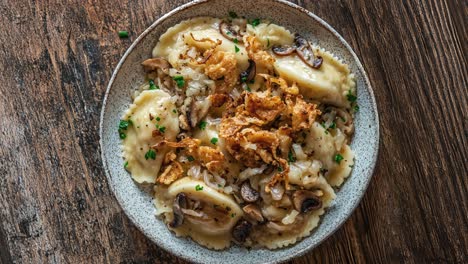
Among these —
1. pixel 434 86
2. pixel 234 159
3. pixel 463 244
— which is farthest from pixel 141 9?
pixel 463 244

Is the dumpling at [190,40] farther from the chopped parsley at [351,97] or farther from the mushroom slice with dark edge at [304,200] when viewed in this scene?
the mushroom slice with dark edge at [304,200]

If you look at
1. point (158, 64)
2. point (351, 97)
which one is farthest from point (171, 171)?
point (351, 97)

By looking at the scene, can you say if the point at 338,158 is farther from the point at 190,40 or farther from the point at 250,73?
the point at 190,40

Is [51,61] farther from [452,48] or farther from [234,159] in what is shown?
[452,48]

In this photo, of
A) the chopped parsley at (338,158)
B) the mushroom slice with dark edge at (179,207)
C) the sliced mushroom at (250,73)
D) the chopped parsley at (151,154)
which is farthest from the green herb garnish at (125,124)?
the chopped parsley at (338,158)

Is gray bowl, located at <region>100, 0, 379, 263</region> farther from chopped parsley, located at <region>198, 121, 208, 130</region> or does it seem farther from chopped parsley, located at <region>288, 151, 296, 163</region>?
chopped parsley, located at <region>198, 121, 208, 130</region>

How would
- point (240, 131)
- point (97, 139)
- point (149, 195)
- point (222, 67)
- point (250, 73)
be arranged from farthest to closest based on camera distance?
point (97, 139) < point (149, 195) < point (250, 73) < point (222, 67) < point (240, 131)
